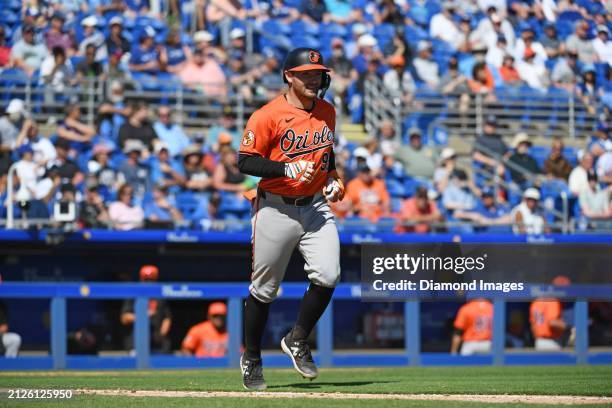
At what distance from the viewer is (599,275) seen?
27.7 feet

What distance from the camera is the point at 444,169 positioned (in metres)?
14.4

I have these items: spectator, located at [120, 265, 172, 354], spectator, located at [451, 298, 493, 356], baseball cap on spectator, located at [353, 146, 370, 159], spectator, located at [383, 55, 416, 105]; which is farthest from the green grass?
spectator, located at [383, 55, 416, 105]

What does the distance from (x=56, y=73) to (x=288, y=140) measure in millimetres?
8249

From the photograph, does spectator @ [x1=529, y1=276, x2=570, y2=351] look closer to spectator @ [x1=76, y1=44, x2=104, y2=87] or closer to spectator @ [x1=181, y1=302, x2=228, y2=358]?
spectator @ [x1=181, y1=302, x2=228, y2=358]

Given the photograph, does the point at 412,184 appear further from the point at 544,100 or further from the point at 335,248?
the point at 335,248

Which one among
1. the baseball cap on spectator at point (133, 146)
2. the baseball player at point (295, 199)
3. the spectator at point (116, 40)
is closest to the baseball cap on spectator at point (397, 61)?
the spectator at point (116, 40)

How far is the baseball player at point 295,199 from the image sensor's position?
6.54 meters

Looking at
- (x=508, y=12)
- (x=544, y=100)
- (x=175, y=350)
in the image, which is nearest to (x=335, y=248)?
(x=175, y=350)

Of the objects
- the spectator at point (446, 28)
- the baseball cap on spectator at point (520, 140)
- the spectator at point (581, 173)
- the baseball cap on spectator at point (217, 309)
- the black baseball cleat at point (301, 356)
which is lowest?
the baseball cap on spectator at point (217, 309)

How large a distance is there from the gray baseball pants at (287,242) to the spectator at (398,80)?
30.9ft

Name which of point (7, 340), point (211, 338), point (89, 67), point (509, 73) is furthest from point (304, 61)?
point (509, 73)

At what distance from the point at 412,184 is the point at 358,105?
1690mm

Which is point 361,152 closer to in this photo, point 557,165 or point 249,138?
point 557,165

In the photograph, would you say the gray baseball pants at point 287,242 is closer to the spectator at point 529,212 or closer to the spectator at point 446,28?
the spectator at point 529,212
